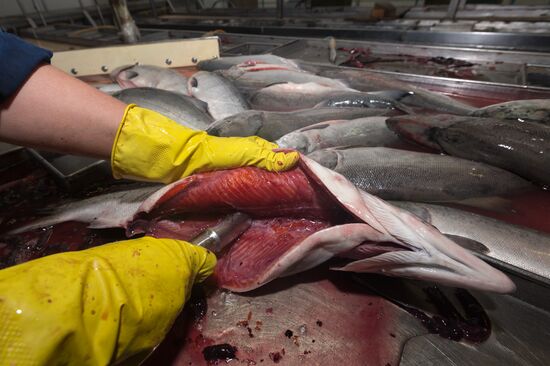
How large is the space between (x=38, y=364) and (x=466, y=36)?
20.7ft

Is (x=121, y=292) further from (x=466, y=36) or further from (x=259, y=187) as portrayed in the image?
(x=466, y=36)

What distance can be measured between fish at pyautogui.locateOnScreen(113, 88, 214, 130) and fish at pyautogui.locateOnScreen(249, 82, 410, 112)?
2.93 feet

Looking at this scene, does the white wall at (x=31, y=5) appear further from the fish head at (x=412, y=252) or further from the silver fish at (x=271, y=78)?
the fish head at (x=412, y=252)

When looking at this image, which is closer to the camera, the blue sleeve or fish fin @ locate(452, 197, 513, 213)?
the blue sleeve

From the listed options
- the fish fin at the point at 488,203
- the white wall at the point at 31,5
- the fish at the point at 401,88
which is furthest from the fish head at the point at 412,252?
the white wall at the point at 31,5

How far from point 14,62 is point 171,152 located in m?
0.74

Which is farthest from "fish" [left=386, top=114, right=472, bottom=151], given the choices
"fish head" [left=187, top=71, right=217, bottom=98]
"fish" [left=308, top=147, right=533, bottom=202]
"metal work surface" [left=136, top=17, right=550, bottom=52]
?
"metal work surface" [left=136, top=17, right=550, bottom=52]

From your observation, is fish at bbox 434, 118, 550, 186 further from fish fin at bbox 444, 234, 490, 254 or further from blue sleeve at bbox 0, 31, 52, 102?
blue sleeve at bbox 0, 31, 52, 102

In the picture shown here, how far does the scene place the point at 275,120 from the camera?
2.66m

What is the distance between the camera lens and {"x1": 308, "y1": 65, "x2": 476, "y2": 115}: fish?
120 inches

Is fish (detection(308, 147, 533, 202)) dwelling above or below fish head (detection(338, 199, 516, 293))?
below

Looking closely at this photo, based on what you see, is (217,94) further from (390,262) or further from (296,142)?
(390,262)

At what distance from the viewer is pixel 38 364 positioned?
0.75 m

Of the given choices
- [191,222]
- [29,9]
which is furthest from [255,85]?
[29,9]
